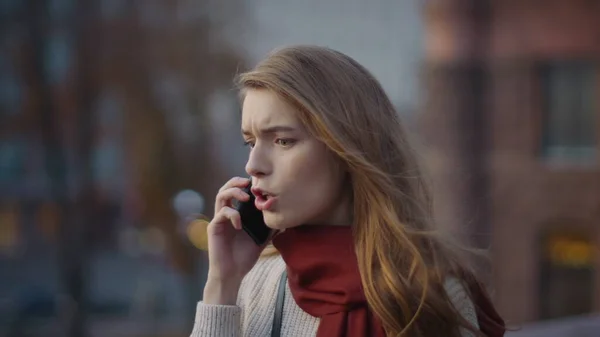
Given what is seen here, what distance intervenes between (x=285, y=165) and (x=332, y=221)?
0.20 m

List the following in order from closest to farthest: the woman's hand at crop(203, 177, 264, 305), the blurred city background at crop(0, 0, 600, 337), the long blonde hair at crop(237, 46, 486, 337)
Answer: the long blonde hair at crop(237, 46, 486, 337)
the woman's hand at crop(203, 177, 264, 305)
the blurred city background at crop(0, 0, 600, 337)

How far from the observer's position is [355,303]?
1981mm

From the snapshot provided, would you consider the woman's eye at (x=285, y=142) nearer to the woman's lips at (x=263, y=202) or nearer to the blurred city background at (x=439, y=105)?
the woman's lips at (x=263, y=202)

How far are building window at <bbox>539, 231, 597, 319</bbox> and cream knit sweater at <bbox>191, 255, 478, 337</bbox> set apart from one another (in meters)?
15.5

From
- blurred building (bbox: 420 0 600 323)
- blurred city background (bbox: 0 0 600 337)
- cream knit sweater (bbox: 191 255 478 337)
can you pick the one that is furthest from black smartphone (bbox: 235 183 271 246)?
blurred building (bbox: 420 0 600 323)

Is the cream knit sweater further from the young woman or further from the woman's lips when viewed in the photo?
the woman's lips

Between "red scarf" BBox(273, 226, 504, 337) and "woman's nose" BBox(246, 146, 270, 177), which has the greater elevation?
"woman's nose" BBox(246, 146, 270, 177)

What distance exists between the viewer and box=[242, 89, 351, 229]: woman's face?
1972 mm

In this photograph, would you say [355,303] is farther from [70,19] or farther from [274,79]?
[70,19]

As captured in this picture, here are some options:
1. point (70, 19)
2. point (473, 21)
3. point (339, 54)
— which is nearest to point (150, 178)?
point (70, 19)

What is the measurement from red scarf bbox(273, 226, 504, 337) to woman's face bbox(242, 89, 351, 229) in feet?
0.22

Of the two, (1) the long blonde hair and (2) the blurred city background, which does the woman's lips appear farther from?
(2) the blurred city background

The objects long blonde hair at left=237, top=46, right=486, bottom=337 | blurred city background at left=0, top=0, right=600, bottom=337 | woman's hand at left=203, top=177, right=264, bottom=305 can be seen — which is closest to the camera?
long blonde hair at left=237, top=46, right=486, bottom=337

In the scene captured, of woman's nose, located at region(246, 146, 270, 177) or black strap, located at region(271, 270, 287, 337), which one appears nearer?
woman's nose, located at region(246, 146, 270, 177)
